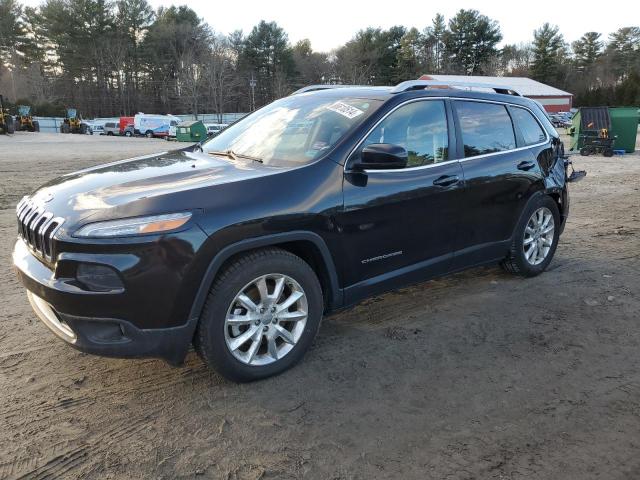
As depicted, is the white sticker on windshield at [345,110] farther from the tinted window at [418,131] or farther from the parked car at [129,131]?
the parked car at [129,131]

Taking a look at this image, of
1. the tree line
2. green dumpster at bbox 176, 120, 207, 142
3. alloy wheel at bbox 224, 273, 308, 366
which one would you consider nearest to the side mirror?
alloy wheel at bbox 224, 273, 308, 366

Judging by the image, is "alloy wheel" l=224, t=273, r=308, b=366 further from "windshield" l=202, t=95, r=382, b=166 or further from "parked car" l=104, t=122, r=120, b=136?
"parked car" l=104, t=122, r=120, b=136

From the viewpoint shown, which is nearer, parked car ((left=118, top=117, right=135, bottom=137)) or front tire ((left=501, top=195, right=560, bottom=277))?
front tire ((left=501, top=195, right=560, bottom=277))

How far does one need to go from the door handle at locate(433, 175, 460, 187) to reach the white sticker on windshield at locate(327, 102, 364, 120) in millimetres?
792

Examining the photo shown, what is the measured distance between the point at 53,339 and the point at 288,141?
225 cm

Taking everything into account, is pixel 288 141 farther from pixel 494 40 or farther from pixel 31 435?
pixel 494 40

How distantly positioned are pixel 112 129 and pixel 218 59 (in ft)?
93.8

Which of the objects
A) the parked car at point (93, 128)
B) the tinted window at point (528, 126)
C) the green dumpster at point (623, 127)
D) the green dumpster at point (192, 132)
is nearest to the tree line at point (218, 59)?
the parked car at point (93, 128)

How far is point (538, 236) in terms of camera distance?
5160 mm

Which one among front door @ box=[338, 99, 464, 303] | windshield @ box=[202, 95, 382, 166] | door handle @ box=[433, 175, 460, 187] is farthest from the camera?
door handle @ box=[433, 175, 460, 187]

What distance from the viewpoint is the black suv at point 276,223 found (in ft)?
8.97

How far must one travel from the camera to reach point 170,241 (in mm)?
2721

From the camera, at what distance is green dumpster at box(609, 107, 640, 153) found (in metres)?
20.2

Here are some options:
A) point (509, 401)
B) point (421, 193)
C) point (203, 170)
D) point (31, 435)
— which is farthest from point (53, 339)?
point (509, 401)
